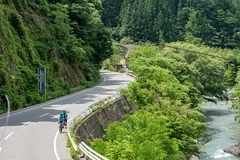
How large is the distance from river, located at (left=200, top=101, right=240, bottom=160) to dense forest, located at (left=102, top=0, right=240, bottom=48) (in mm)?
51424

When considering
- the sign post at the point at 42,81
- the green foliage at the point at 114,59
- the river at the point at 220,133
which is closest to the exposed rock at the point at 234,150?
the river at the point at 220,133

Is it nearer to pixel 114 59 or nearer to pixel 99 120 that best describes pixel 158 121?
pixel 99 120

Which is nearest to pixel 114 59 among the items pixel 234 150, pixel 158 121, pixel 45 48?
pixel 45 48

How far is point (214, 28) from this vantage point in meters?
121

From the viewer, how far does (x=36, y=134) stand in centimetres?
2009

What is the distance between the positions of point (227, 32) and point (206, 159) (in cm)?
9559

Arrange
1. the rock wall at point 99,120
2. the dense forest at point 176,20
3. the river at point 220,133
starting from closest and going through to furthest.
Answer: the rock wall at point 99,120 → the river at point 220,133 → the dense forest at point 176,20

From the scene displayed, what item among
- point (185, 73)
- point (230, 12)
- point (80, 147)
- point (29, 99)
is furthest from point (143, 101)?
point (230, 12)

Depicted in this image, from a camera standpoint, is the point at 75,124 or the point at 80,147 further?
the point at 75,124

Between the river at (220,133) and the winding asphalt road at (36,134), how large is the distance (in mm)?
12182

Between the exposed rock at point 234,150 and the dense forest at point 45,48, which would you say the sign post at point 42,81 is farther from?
the exposed rock at point 234,150

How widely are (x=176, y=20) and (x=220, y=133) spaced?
87347 millimetres

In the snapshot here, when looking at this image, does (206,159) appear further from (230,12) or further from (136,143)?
(230,12)

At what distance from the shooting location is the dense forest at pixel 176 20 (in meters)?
113
